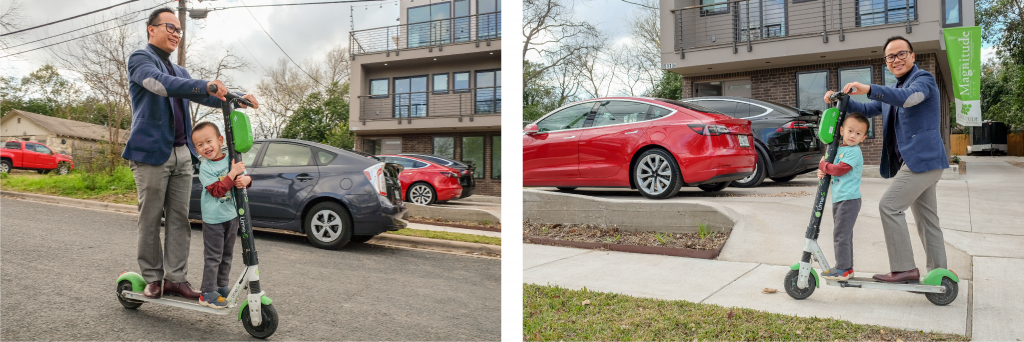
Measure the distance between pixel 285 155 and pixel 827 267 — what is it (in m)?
2.28

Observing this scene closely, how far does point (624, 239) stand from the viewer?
352 cm

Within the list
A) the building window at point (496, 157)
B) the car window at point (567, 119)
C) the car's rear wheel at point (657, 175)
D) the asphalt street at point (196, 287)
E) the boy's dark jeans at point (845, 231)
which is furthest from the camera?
the car window at point (567, 119)

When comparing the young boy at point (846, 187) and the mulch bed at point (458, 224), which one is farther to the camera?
the mulch bed at point (458, 224)

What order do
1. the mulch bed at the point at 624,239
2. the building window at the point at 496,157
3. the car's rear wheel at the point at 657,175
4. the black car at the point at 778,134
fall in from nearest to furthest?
the black car at the point at 778,134, the building window at the point at 496,157, the mulch bed at the point at 624,239, the car's rear wheel at the point at 657,175

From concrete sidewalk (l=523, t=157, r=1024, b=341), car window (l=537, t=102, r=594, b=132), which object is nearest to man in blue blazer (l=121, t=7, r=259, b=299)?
concrete sidewalk (l=523, t=157, r=1024, b=341)

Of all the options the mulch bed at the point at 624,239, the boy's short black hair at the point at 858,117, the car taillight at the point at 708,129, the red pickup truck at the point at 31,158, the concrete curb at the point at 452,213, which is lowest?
the mulch bed at the point at 624,239

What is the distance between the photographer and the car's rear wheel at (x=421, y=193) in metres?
2.98

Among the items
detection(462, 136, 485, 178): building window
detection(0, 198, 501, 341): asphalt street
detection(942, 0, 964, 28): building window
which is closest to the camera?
detection(0, 198, 501, 341): asphalt street

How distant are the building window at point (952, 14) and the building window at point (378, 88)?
87.2 inches

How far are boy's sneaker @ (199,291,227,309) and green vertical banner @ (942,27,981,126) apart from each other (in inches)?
107

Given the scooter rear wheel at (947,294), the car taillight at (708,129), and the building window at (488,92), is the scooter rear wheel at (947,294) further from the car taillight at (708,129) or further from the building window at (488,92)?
the building window at (488,92)

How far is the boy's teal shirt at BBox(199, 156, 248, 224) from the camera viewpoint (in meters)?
2.12

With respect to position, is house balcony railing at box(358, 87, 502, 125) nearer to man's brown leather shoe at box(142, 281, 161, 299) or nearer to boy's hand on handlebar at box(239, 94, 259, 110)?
boy's hand on handlebar at box(239, 94, 259, 110)

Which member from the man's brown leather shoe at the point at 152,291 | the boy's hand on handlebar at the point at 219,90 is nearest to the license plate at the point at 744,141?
the boy's hand on handlebar at the point at 219,90
